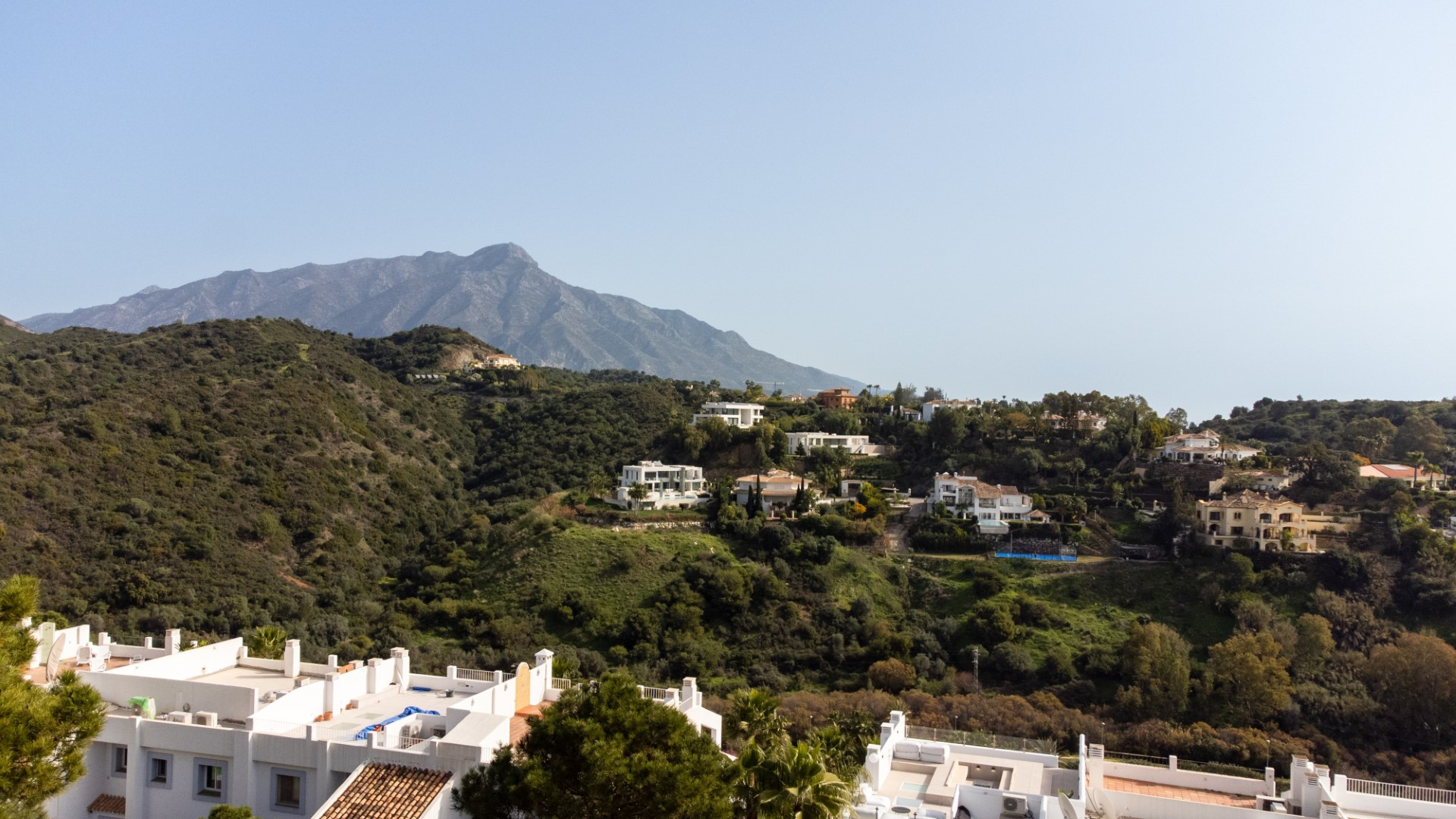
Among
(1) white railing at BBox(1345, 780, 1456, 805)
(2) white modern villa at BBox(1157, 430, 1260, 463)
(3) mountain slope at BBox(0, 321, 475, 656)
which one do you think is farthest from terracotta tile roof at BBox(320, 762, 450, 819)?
(2) white modern villa at BBox(1157, 430, 1260, 463)

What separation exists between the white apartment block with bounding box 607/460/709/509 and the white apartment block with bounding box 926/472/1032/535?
1293cm

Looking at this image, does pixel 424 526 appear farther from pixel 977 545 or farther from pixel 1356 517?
pixel 1356 517

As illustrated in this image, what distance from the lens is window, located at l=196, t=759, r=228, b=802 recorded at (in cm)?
1239

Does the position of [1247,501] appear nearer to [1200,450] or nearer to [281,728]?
[1200,450]

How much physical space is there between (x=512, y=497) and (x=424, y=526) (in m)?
5.29

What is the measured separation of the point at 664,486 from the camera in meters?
51.7

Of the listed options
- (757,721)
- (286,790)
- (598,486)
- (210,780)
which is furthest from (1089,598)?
(210,780)

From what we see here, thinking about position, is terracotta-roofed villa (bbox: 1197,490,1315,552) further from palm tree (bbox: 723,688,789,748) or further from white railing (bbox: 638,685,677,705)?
white railing (bbox: 638,685,677,705)

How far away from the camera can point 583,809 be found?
9531 millimetres

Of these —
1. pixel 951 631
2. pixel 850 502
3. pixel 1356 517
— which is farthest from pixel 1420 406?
pixel 951 631

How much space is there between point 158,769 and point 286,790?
198 cm

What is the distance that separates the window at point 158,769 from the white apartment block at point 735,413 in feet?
167

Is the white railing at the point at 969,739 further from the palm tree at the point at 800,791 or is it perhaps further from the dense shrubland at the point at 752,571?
the palm tree at the point at 800,791

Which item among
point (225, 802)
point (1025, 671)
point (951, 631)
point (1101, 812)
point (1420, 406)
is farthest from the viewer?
point (1420, 406)
